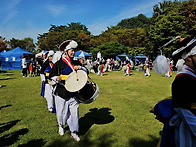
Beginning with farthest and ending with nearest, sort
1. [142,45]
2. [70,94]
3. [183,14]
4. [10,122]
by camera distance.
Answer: [142,45]
[183,14]
[10,122]
[70,94]

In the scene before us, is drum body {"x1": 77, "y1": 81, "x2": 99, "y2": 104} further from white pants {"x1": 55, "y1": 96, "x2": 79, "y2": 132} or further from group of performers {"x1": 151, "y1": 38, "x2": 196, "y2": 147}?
group of performers {"x1": 151, "y1": 38, "x2": 196, "y2": 147}

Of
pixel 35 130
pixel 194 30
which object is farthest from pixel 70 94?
pixel 194 30

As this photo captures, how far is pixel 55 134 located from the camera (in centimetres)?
416

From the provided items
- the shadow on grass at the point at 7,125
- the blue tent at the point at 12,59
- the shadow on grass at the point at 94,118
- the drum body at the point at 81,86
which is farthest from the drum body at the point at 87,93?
the blue tent at the point at 12,59

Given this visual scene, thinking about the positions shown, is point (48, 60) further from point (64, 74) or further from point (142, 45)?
point (142, 45)

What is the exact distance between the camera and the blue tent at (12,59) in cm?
2553

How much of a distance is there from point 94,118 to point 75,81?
2.18 meters

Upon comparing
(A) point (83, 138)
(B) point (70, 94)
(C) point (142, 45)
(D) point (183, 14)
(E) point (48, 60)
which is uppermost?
(D) point (183, 14)

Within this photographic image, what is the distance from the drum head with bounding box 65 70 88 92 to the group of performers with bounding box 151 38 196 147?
175 centimetres

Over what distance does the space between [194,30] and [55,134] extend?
29471 mm

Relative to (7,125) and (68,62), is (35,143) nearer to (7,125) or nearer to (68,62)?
(7,125)

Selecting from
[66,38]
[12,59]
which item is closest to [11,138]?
[12,59]

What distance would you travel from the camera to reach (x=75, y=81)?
346cm

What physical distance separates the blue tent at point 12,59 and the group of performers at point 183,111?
2646 centimetres
